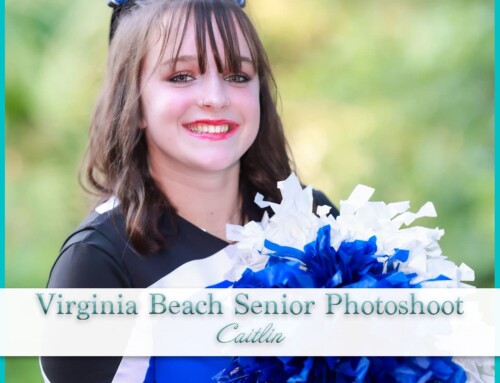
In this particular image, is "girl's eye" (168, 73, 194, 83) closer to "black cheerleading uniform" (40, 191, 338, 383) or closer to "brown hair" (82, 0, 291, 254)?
"brown hair" (82, 0, 291, 254)

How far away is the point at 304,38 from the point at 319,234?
2566 mm

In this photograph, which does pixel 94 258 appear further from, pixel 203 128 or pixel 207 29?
pixel 207 29

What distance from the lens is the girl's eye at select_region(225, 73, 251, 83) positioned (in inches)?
59.4

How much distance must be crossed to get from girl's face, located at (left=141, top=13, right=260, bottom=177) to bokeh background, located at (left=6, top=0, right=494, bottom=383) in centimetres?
172

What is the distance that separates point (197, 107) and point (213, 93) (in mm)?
39

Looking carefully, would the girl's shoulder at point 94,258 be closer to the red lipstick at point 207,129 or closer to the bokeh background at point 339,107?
the red lipstick at point 207,129

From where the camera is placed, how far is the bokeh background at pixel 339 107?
3.21 meters

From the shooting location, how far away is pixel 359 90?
3482mm

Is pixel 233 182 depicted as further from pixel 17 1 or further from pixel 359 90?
pixel 17 1

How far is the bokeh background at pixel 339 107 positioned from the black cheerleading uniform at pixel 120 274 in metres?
1.79

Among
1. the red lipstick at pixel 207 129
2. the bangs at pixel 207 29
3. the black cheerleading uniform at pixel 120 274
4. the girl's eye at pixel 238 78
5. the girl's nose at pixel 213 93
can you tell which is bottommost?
the black cheerleading uniform at pixel 120 274

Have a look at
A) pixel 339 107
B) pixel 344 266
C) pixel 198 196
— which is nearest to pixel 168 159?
pixel 198 196

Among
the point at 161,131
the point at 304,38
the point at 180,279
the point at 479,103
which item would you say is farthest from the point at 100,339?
the point at 304,38

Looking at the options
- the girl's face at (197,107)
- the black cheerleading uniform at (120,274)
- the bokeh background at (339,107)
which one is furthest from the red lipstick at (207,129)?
the bokeh background at (339,107)
